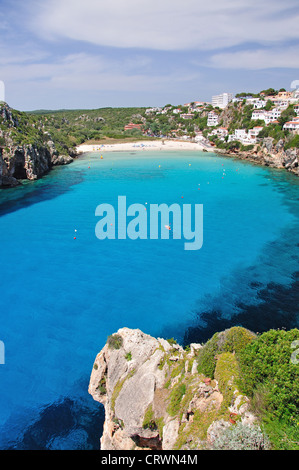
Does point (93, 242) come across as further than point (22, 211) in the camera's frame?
No

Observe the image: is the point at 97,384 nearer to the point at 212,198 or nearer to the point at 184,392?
the point at 184,392

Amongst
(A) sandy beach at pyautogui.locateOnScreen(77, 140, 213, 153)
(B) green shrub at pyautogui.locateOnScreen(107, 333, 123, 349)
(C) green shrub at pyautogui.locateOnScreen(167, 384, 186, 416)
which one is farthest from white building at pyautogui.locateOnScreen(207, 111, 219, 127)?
(C) green shrub at pyautogui.locateOnScreen(167, 384, 186, 416)

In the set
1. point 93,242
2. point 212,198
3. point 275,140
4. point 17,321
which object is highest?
point 275,140

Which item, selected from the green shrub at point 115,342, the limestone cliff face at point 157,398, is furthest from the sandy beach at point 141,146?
the limestone cliff face at point 157,398

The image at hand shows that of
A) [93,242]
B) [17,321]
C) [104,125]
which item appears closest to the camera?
[17,321]

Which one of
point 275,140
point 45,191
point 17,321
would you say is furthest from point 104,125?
point 17,321

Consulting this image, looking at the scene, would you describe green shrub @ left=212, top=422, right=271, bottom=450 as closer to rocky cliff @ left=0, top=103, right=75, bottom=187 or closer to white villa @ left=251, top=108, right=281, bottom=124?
rocky cliff @ left=0, top=103, right=75, bottom=187
